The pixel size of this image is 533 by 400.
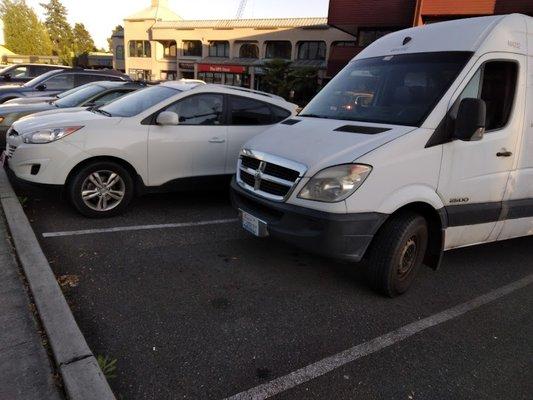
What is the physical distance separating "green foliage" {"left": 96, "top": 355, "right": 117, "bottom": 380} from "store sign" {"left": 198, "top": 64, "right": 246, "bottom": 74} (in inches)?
1655

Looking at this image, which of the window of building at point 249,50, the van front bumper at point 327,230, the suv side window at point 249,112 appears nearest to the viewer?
the van front bumper at point 327,230

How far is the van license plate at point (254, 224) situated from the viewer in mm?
3709

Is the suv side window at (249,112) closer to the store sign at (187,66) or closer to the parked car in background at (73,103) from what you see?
the parked car in background at (73,103)

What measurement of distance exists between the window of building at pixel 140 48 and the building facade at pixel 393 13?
29984 millimetres

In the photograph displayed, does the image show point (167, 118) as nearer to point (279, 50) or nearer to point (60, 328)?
point (60, 328)

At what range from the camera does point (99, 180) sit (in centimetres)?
512

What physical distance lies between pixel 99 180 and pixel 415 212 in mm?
3530

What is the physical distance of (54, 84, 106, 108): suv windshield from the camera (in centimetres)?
780

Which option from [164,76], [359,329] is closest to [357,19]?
[359,329]

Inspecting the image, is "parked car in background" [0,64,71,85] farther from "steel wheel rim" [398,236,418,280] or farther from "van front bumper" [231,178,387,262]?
"steel wheel rim" [398,236,418,280]

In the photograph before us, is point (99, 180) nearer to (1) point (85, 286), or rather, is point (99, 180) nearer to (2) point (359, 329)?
(1) point (85, 286)

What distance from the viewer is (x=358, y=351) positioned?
3.00 m

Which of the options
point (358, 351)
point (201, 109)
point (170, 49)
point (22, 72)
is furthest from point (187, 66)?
point (358, 351)

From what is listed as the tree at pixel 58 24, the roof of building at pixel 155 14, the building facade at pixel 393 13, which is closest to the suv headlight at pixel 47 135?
the building facade at pixel 393 13
